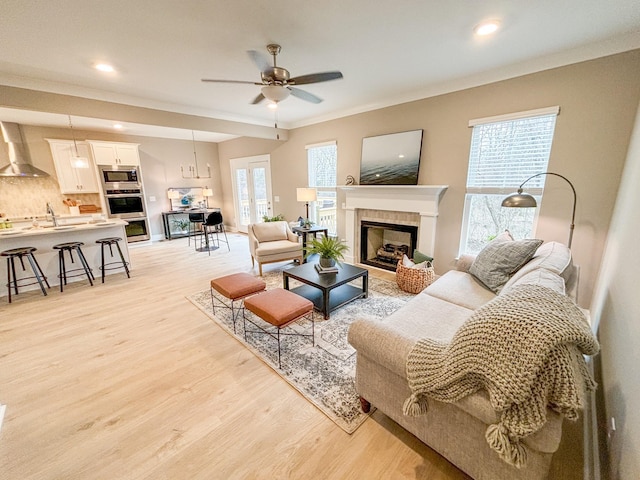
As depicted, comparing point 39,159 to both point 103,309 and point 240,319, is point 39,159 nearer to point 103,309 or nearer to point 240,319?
point 103,309

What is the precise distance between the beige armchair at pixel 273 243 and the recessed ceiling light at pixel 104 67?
8.20ft

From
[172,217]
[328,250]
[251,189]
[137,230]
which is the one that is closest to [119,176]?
[137,230]

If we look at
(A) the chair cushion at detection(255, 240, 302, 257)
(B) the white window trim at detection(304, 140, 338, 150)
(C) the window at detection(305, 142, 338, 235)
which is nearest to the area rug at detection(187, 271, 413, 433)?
(A) the chair cushion at detection(255, 240, 302, 257)

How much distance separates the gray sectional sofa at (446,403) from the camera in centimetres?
102

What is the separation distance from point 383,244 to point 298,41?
3.33 metres

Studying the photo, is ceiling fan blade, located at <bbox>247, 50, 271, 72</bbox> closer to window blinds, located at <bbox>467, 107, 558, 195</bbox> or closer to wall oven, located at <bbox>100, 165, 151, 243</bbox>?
window blinds, located at <bbox>467, 107, 558, 195</bbox>

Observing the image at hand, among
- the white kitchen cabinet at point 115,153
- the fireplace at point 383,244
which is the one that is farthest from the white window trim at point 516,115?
the white kitchen cabinet at point 115,153

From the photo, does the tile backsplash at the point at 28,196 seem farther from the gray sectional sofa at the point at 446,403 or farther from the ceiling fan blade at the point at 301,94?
the gray sectional sofa at the point at 446,403

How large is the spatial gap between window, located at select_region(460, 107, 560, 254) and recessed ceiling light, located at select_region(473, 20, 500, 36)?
1.09 m

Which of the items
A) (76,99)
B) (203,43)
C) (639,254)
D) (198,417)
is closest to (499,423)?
(639,254)

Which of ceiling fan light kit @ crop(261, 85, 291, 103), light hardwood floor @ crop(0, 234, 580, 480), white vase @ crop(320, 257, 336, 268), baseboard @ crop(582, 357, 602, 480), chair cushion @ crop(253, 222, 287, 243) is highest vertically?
ceiling fan light kit @ crop(261, 85, 291, 103)

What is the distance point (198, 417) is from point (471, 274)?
8.81 ft

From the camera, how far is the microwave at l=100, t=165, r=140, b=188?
226 inches

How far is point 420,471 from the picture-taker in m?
1.34
